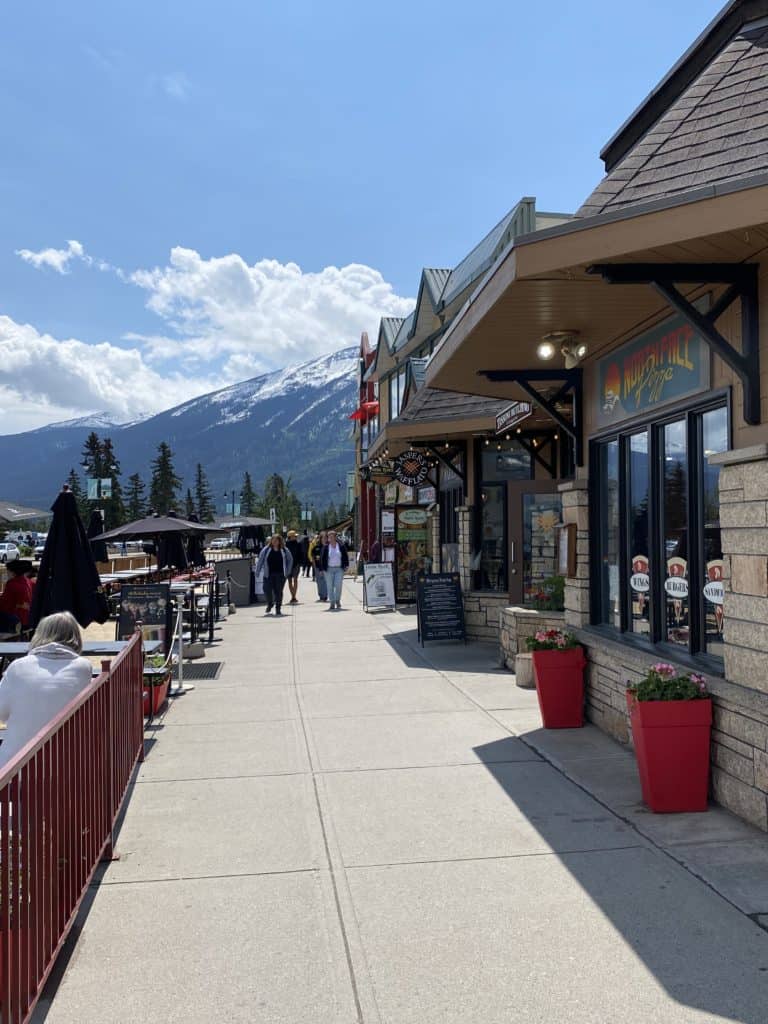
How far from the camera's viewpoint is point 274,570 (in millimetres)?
20250

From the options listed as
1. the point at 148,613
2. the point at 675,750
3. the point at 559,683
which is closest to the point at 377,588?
the point at 148,613

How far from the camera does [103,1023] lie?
340 cm

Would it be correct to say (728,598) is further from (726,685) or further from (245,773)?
(245,773)

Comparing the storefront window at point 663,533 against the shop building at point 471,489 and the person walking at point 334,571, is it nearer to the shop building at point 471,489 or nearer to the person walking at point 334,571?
the shop building at point 471,489

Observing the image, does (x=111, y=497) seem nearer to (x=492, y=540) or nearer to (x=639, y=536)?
(x=492, y=540)

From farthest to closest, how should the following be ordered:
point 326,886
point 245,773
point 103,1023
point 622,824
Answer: point 245,773 < point 622,824 < point 326,886 < point 103,1023

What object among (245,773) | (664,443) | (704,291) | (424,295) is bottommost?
(245,773)

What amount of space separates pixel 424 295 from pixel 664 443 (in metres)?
24.2

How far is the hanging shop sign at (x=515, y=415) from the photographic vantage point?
10691mm

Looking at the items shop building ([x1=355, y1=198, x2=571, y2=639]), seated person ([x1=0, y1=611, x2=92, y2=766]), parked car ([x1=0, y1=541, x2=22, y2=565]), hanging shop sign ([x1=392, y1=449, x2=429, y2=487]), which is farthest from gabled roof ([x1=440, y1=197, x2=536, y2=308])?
parked car ([x1=0, y1=541, x2=22, y2=565])

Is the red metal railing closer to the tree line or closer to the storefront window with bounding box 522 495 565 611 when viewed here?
the storefront window with bounding box 522 495 565 611

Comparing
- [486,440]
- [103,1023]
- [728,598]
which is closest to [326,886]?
[103,1023]

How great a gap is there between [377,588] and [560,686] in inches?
464

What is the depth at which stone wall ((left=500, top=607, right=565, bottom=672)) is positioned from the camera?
34.7ft
